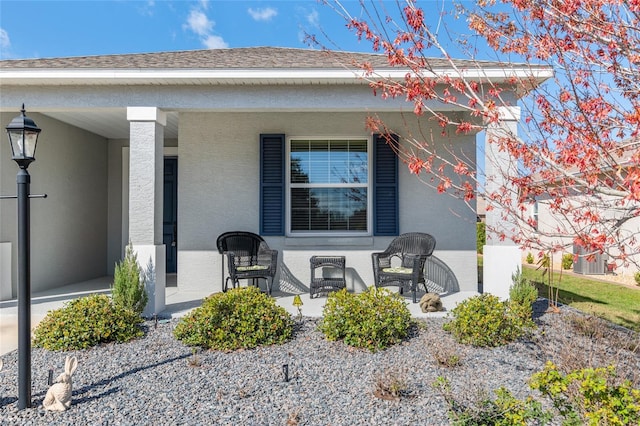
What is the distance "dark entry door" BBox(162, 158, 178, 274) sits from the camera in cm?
856

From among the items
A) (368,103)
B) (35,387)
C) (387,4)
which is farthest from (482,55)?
(35,387)

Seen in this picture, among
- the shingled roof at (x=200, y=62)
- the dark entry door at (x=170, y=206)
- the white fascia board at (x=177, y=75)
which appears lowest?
the dark entry door at (x=170, y=206)

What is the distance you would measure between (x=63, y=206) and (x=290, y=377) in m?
6.18

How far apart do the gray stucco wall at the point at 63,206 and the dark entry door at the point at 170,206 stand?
4.51 ft

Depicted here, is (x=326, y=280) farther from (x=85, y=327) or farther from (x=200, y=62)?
(x=200, y=62)

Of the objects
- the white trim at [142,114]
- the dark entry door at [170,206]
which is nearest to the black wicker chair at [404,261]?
the white trim at [142,114]

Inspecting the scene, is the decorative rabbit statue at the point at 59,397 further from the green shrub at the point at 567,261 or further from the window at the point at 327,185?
the green shrub at the point at 567,261

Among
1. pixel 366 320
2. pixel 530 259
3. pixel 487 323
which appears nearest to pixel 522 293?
pixel 487 323

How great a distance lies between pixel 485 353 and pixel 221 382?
8.22ft

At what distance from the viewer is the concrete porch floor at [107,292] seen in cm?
497

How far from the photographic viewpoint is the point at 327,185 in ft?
22.7

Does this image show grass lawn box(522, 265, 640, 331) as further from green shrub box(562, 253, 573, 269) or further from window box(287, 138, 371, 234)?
window box(287, 138, 371, 234)

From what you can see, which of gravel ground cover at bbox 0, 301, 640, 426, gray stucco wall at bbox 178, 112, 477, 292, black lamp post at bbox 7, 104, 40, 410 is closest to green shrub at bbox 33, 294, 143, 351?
gravel ground cover at bbox 0, 301, 640, 426

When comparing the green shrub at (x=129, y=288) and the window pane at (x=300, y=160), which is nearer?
the green shrub at (x=129, y=288)
